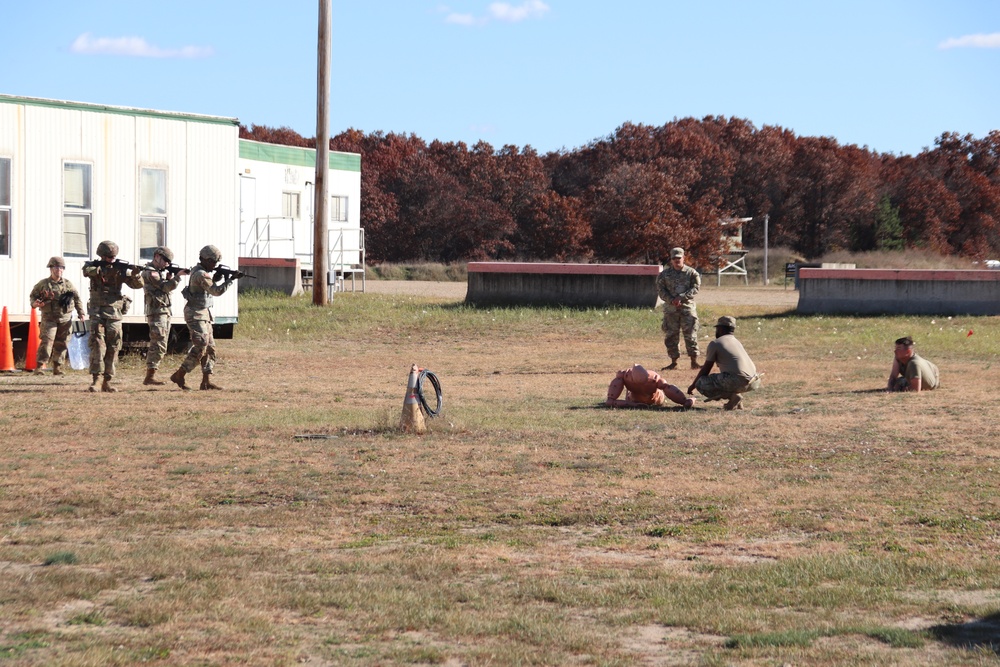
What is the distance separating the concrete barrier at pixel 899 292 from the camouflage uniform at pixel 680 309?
9551mm

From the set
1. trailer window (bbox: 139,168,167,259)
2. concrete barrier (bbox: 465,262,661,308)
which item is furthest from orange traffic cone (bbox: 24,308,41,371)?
concrete barrier (bbox: 465,262,661,308)

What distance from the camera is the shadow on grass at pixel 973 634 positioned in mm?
5488

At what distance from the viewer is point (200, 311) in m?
15.7

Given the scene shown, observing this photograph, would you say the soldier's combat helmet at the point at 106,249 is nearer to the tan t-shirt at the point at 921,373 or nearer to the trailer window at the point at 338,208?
the tan t-shirt at the point at 921,373

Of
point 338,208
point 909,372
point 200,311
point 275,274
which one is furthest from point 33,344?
point 338,208

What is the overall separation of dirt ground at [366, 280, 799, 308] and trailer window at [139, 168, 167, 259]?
14031mm

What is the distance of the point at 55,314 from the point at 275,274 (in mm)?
16345

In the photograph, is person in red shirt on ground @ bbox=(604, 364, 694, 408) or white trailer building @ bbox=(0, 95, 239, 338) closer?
person in red shirt on ground @ bbox=(604, 364, 694, 408)

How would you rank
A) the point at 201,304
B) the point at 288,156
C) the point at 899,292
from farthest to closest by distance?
the point at 288,156 < the point at 899,292 < the point at 201,304

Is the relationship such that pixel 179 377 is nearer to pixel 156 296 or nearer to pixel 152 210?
pixel 156 296

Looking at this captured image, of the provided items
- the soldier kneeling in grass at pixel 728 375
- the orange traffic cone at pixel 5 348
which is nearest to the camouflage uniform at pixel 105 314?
the orange traffic cone at pixel 5 348

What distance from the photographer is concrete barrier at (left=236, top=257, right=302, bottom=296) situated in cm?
3306

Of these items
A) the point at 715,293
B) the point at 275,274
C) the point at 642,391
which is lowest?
the point at 642,391

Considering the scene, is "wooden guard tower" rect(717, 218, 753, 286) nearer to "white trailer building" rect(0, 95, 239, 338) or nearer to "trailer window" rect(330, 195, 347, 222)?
"trailer window" rect(330, 195, 347, 222)
